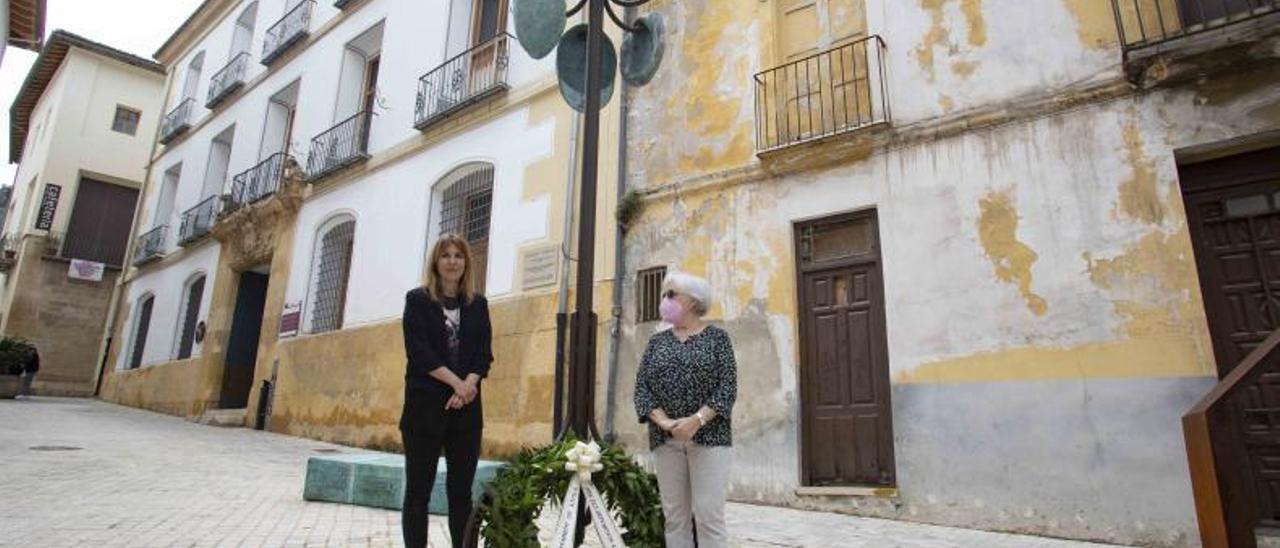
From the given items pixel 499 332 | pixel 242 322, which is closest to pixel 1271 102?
pixel 499 332

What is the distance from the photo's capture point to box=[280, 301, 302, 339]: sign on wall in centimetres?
1199

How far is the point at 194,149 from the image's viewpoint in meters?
17.7

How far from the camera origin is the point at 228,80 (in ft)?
A: 54.2

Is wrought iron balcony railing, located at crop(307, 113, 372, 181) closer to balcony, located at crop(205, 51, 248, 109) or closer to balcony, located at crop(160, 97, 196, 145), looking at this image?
balcony, located at crop(205, 51, 248, 109)

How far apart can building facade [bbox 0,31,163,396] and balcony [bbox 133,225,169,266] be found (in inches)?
140

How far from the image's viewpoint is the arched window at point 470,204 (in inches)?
384

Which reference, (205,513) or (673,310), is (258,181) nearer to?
(205,513)

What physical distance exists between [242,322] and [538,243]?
9062mm

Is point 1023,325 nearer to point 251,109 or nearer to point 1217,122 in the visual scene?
point 1217,122

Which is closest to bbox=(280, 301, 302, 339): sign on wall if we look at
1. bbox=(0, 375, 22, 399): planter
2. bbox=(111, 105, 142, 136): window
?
bbox=(0, 375, 22, 399): planter

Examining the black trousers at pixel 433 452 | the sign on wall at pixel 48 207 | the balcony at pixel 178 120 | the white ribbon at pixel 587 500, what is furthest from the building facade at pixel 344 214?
the sign on wall at pixel 48 207

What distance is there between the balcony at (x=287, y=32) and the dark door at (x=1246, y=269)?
1461 centimetres

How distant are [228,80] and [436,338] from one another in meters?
16.7

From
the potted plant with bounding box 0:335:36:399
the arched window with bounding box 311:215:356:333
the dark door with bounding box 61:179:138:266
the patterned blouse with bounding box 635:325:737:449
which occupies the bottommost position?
the patterned blouse with bounding box 635:325:737:449
